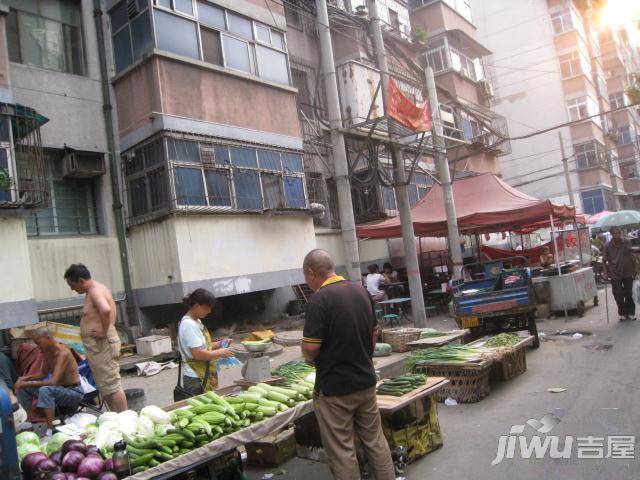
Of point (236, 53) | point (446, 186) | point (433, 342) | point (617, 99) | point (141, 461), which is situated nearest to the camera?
point (141, 461)

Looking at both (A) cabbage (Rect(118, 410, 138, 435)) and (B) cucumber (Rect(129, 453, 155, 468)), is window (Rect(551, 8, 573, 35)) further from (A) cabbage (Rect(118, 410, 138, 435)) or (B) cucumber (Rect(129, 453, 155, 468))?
(B) cucumber (Rect(129, 453, 155, 468))

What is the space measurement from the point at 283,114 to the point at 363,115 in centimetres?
257

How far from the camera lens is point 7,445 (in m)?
2.74

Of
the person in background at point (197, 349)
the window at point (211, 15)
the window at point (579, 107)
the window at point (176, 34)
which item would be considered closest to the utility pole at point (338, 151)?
the window at point (211, 15)

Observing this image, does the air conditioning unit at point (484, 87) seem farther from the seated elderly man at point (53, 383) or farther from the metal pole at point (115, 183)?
the seated elderly man at point (53, 383)

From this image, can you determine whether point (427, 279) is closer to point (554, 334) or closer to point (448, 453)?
point (554, 334)

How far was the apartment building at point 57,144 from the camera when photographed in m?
8.93

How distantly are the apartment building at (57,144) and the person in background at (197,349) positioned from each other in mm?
5003

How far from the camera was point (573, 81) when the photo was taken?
33562 mm

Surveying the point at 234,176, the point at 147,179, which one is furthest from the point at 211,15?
the point at 147,179

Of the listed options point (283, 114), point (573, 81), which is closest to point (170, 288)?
point (283, 114)

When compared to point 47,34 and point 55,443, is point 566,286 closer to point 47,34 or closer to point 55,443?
point 55,443

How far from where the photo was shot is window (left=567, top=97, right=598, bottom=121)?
33.2 m

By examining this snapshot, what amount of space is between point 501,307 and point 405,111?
5085 mm
